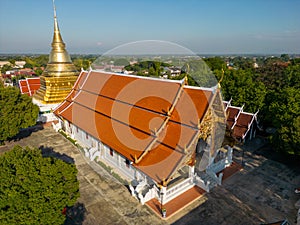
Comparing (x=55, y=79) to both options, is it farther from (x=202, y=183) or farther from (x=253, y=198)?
(x=253, y=198)

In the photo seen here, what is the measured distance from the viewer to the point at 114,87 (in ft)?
61.1

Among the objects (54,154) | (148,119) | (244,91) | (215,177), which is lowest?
(54,154)

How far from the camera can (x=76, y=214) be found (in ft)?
40.2

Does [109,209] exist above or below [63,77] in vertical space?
below

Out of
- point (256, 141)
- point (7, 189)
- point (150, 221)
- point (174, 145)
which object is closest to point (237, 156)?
point (256, 141)

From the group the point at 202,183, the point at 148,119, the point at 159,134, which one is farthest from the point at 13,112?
the point at 202,183

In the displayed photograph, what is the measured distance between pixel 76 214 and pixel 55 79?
767 inches

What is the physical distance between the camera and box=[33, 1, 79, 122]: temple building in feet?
89.1

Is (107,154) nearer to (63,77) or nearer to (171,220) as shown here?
(171,220)

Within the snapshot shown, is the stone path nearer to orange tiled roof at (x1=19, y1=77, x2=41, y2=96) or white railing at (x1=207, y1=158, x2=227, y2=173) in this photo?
white railing at (x1=207, y1=158, x2=227, y2=173)

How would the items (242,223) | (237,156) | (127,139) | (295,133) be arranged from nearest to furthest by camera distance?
(242,223) → (127,139) → (295,133) → (237,156)

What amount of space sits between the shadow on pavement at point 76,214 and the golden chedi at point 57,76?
17.7 m

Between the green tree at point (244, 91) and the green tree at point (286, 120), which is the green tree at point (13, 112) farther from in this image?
the green tree at point (286, 120)

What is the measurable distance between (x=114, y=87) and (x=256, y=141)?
14900mm
